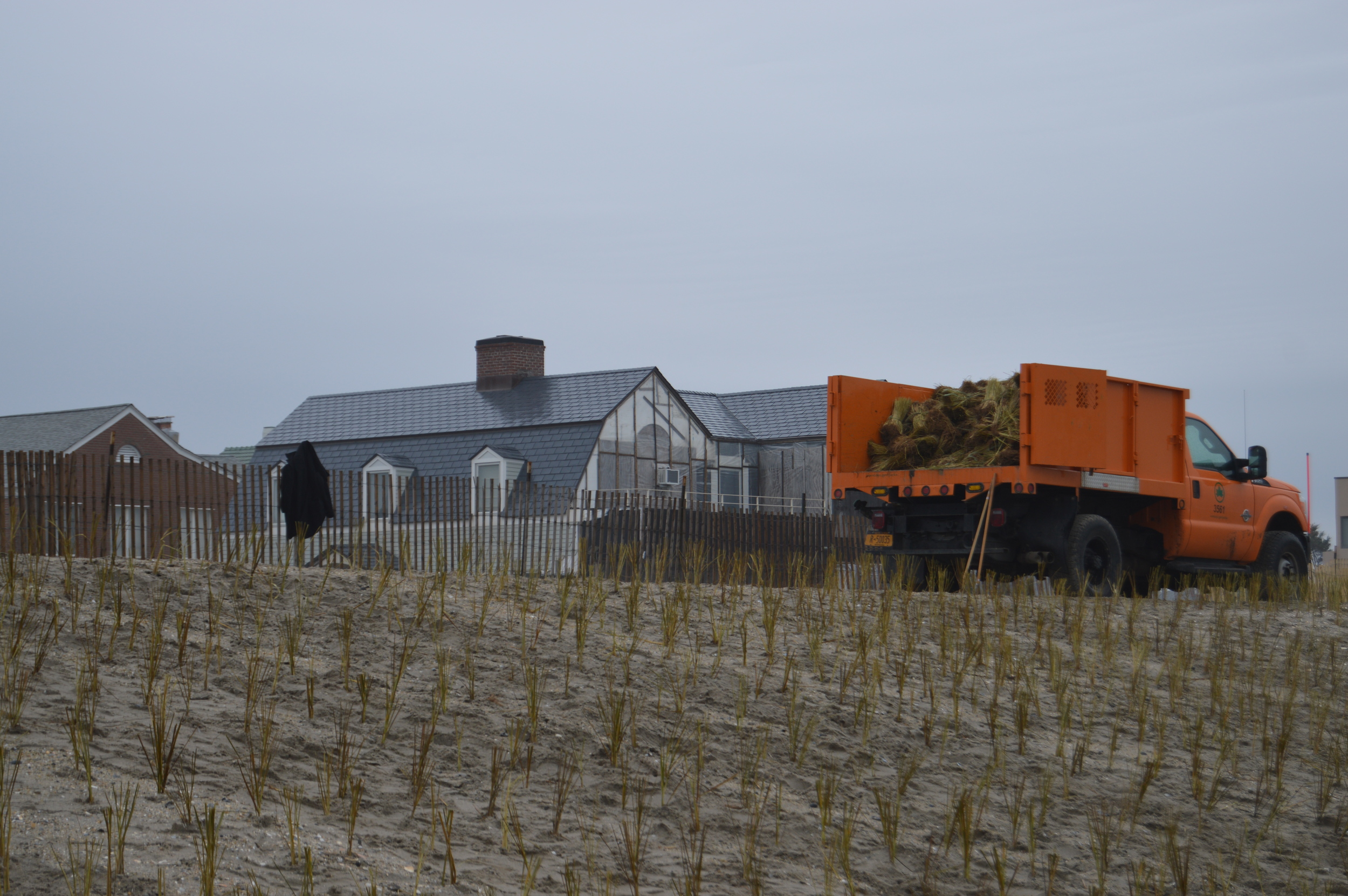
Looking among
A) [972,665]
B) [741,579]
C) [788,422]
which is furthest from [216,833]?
[788,422]

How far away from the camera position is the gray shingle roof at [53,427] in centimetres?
3822

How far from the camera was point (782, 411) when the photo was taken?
1901 inches

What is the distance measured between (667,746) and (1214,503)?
1034cm

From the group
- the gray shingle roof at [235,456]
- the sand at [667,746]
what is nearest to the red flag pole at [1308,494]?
the sand at [667,746]

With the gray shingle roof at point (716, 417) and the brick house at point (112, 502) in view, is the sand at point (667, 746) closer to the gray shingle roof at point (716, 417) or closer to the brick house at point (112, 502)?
the brick house at point (112, 502)

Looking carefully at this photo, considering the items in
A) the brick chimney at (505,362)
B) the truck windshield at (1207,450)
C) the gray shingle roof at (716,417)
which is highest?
the brick chimney at (505,362)

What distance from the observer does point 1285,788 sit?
604 centimetres

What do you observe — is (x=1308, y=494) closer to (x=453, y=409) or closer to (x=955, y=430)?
(x=955, y=430)

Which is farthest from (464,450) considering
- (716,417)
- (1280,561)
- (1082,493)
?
(1082,493)

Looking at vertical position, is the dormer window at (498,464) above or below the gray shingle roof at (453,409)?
below

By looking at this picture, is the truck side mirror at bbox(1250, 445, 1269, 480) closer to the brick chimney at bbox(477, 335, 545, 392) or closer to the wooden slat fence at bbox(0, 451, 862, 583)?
the wooden slat fence at bbox(0, 451, 862, 583)

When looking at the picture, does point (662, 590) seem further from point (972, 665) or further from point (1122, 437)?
point (1122, 437)

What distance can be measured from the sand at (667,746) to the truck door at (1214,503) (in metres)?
5.24

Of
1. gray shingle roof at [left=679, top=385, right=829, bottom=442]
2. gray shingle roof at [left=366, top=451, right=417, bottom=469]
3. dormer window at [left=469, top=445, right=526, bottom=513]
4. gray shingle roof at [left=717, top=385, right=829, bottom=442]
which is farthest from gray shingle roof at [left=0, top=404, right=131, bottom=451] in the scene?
gray shingle roof at [left=717, top=385, right=829, bottom=442]
